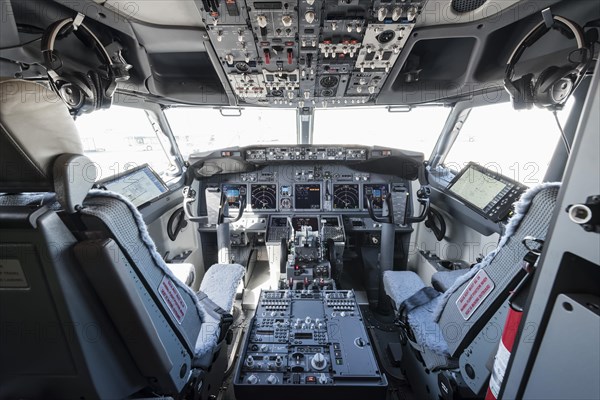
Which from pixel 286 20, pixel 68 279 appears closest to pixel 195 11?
pixel 286 20

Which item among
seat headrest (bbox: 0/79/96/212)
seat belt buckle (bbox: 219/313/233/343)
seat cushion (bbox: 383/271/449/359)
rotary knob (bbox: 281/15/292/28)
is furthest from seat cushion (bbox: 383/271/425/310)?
rotary knob (bbox: 281/15/292/28)

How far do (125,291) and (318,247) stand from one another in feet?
6.60

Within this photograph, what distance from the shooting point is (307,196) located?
130 inches

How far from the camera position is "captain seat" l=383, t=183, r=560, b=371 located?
0.84m

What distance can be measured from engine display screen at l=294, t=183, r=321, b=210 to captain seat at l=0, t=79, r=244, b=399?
230 centimetres

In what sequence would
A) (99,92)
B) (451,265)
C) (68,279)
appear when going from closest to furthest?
(68,279)
(99,92)
(451,265)

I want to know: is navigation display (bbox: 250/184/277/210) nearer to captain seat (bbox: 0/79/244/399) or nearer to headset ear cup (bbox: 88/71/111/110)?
headset ear cup (bbox: 88/71/111/110)

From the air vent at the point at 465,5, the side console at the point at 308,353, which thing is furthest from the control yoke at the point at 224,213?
the air vent at the point at 465,5

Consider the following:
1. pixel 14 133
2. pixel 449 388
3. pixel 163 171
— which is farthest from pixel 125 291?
pixel 163 171

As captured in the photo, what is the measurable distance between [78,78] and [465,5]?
2189mm

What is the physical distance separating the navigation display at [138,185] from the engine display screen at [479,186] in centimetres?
310

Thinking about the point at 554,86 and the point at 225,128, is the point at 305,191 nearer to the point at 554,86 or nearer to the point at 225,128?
the point at 225,128

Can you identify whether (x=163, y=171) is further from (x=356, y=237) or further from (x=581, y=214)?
(x=581, y=214)

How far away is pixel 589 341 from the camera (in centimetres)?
50
